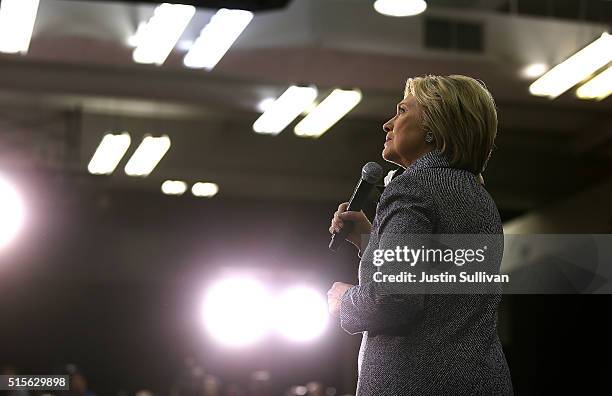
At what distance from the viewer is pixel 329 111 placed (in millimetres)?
5766

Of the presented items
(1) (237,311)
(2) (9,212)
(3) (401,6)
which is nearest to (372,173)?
(3) (401,6)

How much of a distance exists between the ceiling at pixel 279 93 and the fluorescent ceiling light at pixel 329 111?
13 cm

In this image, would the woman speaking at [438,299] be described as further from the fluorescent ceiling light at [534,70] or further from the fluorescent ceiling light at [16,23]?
the fluorescent ceiling light at [534,70]

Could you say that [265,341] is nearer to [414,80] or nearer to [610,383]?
[610,383]

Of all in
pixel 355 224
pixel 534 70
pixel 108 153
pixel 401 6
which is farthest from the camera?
pixel 108 153

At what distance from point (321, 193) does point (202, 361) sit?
207 cm

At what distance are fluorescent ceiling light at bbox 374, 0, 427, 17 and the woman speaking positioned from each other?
2969 millimetres

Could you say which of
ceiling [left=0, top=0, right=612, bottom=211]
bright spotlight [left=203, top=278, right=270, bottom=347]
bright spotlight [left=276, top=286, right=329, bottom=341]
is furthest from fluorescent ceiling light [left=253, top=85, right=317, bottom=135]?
bright spotlight [left=276, top=286, right=329, bottom=341]

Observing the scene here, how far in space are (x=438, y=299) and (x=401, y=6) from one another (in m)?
3.19

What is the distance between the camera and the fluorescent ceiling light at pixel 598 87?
500 cm

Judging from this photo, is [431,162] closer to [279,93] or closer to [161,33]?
[161,33]

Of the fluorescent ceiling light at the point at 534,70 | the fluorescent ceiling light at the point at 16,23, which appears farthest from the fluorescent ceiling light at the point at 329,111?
the fluorescent ceiling light at the point at 16,23

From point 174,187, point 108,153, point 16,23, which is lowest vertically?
point 16,23

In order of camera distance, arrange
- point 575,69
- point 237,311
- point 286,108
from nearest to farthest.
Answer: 1. point 575,69
2. point 286,108
3. point 237,311
